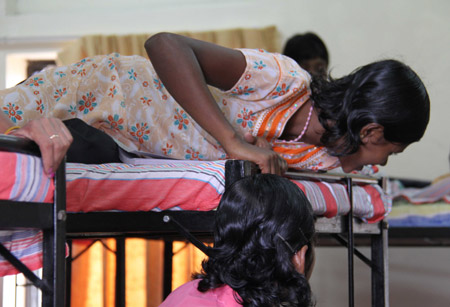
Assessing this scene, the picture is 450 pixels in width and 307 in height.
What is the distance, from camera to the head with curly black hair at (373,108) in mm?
1542

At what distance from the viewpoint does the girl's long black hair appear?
154 cm

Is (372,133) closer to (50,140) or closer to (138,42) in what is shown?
(50,140)

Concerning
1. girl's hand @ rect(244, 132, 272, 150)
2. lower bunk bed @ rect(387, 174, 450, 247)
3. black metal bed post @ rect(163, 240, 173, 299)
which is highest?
girl's hand @ rect(244, 132, 272, 150)

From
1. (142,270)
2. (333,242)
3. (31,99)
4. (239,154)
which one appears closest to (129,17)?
(142,270)

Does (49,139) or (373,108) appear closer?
(49,139)

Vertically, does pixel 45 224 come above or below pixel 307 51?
below

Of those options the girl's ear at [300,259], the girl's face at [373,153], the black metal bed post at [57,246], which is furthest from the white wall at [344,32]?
the black metal bed post at [57,246]

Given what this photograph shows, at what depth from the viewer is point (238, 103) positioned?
5.33 ft

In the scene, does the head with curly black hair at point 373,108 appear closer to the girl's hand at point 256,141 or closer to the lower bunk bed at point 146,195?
the girl's hand at point 256,141

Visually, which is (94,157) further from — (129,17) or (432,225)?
(129,17)

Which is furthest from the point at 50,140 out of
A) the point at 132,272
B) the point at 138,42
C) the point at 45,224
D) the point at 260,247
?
the point at 138,42

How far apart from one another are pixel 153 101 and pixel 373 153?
588mm

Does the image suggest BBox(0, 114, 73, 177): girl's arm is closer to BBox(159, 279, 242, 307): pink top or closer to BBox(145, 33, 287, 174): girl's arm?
BBox(159, 279, 242, 307): pink top

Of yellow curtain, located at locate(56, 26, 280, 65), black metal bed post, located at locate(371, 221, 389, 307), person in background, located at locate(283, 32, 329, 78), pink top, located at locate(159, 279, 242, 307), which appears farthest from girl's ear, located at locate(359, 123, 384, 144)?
yellow curtain, located at locate(56, 26, 280, 65)
